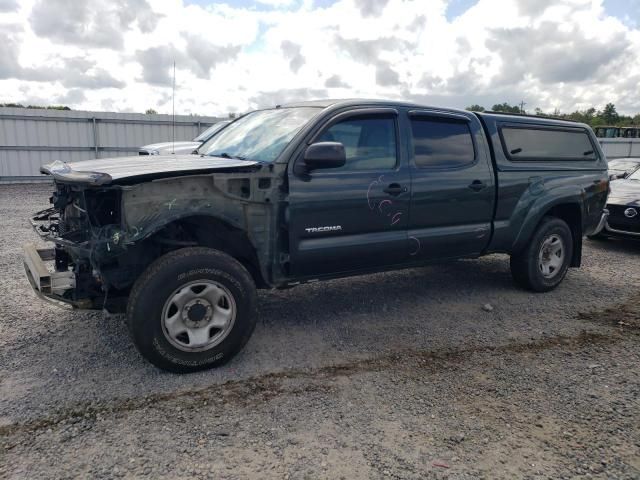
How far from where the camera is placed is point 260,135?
4.35m

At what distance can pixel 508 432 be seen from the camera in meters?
2.93

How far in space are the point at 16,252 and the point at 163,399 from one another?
4.56 m

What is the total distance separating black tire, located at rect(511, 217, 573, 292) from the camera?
17.9 feet

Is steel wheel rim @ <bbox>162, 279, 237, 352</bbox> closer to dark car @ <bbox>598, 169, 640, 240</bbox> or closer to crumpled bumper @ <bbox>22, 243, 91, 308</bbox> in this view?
crumpled bumper @ <bbox>22, 243, 91, 308</bbox>

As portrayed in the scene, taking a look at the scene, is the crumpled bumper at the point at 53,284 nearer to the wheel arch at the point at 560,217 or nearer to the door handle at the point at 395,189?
the door handle at the point at 395,189

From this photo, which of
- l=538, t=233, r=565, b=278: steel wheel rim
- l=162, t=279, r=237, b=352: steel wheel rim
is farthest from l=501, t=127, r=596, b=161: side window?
l=162, t=279, r=237, b=352: steel wheel rim

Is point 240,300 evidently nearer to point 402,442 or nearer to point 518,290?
point 402,442

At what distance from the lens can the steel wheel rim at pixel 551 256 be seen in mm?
5605

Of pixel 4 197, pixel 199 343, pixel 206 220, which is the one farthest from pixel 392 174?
pixel 4 197

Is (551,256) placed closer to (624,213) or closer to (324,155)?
(624,213)

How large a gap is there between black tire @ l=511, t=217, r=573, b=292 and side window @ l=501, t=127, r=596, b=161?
757 millimetres

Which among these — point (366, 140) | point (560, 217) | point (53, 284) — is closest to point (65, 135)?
point (53, 284)

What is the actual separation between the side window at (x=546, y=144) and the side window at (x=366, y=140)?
157 centimetres

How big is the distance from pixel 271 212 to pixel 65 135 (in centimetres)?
1413
